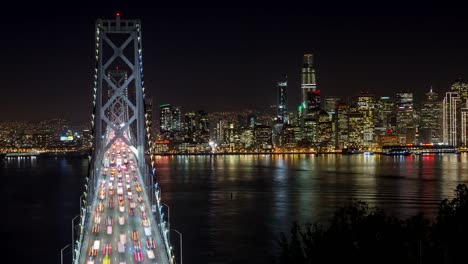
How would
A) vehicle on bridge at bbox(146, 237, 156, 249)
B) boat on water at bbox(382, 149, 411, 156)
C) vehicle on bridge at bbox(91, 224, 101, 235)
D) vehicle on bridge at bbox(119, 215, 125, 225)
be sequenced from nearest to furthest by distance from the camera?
1. vehicle on bridge at bbox(146, 237, 156, 249)
2. vehicle on bridge at bbox(91, 224, 101, 235)
3. vehicle on bridge at bbox(119, 215, 125, 225)
4. boat on water at bbox(382, 149, 411, 156)

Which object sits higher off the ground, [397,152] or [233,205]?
[397,152]

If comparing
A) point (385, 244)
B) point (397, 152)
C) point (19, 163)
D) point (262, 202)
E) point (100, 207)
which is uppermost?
point (385, 244)

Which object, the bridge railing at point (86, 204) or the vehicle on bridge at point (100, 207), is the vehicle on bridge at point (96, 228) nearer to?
the bridge railing at point (86, 204)

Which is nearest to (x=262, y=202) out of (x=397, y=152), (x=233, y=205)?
(x=233, y=205)

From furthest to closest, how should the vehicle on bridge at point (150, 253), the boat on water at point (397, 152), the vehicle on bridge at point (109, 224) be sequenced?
the boat on water at point (397, 152) → the vehicle on bridge at point (109, 224) → the vehicle on bridge at point (150, 253)

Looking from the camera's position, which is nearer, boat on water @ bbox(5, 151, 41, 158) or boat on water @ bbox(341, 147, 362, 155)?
boat on water @ bbox(5, 151, 41, 158)

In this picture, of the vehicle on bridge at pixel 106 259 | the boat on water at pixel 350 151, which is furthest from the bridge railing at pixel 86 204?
the boat on water at pixel 350 151

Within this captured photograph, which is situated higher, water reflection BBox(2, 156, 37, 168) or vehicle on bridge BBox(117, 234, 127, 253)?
vehicle on bridge BBox(117, 234, 127, 253)

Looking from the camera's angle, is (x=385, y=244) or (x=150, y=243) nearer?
(x=385, y=244)

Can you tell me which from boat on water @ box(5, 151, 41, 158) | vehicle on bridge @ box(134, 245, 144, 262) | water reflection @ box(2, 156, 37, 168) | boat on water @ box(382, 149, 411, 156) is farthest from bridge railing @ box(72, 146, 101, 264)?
boat on water @ box(5, 151, 41, 158)

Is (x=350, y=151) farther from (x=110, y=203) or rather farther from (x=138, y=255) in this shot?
(x=138, y=255)

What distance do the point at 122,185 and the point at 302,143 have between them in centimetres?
9135

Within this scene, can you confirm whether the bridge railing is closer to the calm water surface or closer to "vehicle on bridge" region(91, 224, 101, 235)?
"vehicle on bridge" region(91, 224, 101, 235)

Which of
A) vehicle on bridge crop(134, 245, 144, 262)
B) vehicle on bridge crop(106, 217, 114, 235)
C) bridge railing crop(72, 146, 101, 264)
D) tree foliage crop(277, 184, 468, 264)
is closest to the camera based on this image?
tree foliage crop(277, 184, 468, 264)
